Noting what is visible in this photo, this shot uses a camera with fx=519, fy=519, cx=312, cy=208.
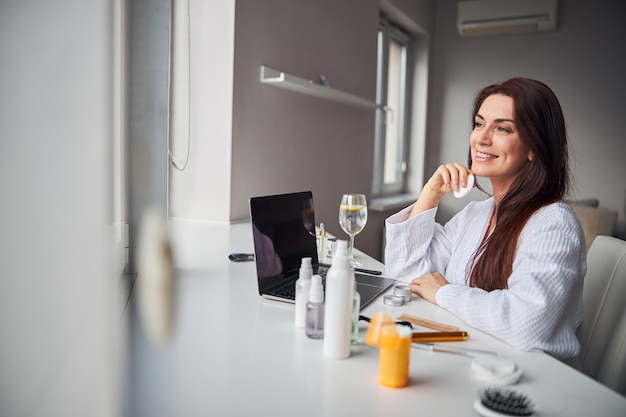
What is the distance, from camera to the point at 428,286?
1.23m

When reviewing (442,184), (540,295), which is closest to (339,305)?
(540,295)

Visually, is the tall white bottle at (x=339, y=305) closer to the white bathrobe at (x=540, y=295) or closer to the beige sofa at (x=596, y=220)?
the white bathrobe at (x=540, y=295)

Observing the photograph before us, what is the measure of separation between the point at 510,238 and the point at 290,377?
0.68 m

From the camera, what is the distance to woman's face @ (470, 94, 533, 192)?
51.4 inches

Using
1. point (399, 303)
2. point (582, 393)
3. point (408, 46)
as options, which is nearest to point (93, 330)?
point (399, 303)

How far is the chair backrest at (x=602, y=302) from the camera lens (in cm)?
126

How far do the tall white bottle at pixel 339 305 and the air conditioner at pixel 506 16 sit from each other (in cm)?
433

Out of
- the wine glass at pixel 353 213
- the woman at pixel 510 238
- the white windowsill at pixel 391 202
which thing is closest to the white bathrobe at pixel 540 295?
the woman at pixel 510 238

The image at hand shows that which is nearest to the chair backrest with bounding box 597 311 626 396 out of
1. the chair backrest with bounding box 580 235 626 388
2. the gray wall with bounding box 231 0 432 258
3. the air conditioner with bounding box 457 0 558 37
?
the chair backrest with bounding box 580 235 626 388

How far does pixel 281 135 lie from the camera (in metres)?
2.66

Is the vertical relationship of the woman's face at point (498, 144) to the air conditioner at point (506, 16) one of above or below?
below

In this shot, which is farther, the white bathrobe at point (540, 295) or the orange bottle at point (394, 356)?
the white bathrobe at point (540, 295)

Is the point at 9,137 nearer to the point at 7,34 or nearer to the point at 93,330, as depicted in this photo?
the point at 7,34

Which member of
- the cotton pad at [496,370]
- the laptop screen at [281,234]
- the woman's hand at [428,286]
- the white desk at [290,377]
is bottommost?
the white desk at [290,377]
